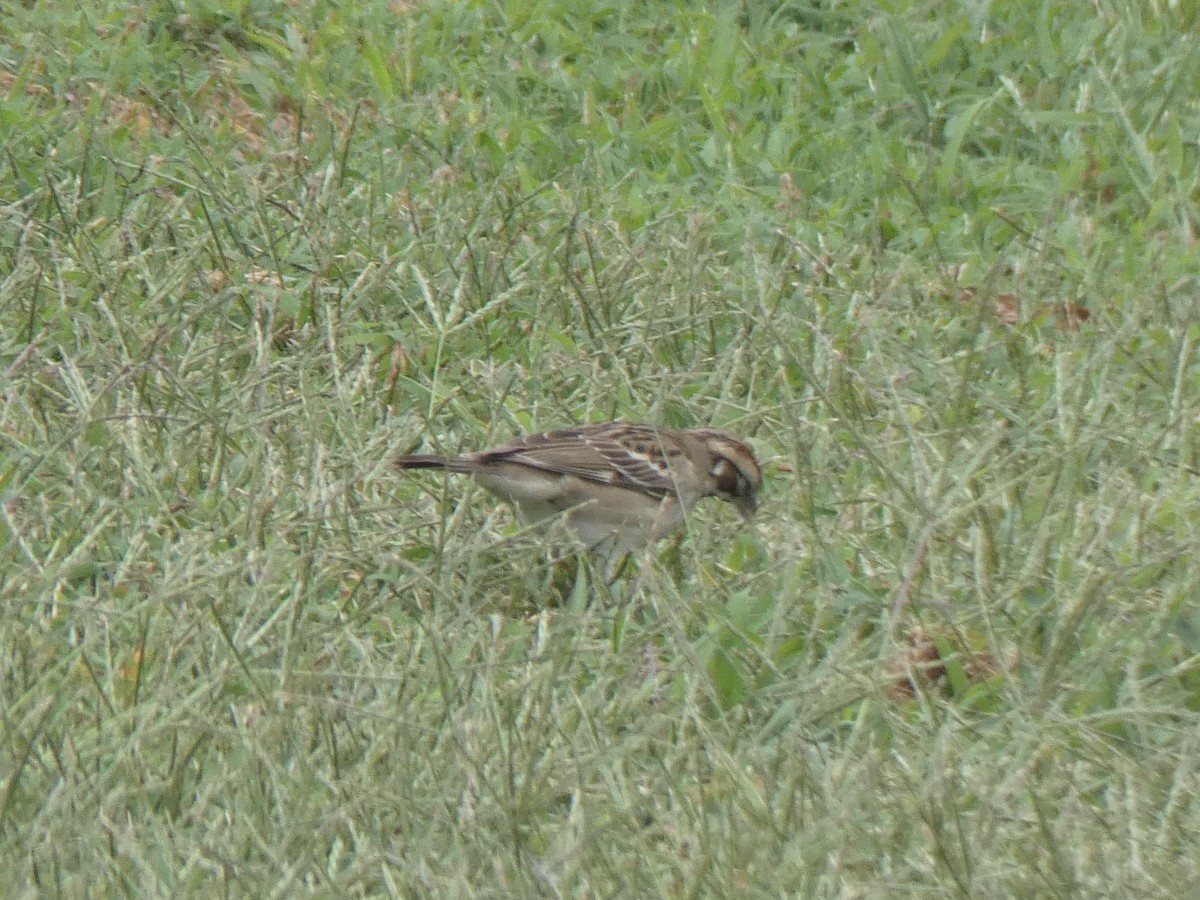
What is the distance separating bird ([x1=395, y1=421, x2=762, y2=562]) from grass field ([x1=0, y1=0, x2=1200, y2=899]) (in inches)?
5.4

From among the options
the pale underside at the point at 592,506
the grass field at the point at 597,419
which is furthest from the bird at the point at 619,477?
the grass field at the point at 597,419

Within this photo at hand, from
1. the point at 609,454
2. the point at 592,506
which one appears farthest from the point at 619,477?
the point at 592,506

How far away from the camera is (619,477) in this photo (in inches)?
266

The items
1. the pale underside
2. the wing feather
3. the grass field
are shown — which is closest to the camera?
the grass field

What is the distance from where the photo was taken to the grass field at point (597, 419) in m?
4.59

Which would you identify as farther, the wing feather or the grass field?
the wing feather

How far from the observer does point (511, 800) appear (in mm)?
4465

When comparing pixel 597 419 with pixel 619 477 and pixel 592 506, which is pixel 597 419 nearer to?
pixel 592 506

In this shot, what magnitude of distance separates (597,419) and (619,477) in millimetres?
684

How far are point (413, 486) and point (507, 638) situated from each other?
3.49 ft

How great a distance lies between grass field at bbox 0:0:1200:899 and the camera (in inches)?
181

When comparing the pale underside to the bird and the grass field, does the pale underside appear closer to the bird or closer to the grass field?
the bird

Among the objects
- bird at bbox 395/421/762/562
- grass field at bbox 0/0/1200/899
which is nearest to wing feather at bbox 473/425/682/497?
bird at bbox 395/421/762/562

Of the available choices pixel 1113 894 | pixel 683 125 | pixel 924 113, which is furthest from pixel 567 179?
Answer: pixel 1113 894
